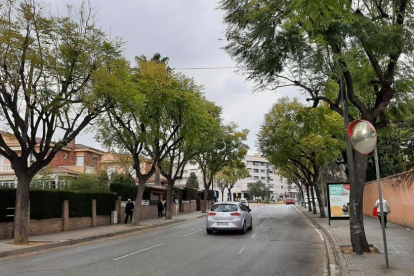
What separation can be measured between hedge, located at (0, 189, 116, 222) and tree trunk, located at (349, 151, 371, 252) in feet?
46.2

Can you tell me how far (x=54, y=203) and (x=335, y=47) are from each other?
15.9m

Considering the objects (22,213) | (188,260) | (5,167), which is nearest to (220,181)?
(5,167)

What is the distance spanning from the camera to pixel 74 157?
43656 millimetres

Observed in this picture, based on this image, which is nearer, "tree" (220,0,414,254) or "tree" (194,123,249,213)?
"tree" (220,0,414,254)

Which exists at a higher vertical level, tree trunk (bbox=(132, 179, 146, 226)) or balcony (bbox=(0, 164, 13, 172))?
balcony (bbox=(0, 164, 13, 172))

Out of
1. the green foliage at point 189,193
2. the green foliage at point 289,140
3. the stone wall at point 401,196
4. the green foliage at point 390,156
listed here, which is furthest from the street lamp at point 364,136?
the green foliage at point 189,193

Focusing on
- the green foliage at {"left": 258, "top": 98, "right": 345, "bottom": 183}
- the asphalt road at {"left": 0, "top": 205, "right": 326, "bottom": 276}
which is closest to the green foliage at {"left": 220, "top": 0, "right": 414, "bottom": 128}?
the asphalt road at {"left": 0, "top": 205, "right": 326, "bottom": 276}

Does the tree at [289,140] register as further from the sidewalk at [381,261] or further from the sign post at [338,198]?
the sidewalk at [381,261]

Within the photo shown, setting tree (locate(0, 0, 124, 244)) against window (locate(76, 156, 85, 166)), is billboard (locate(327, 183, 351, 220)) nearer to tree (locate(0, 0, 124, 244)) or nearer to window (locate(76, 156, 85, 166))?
tree (locate(0, 0, 124, 244))

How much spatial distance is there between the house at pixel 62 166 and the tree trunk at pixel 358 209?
26.2 m

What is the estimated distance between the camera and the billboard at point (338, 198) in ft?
69.5

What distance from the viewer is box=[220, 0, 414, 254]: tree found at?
9.03 metres

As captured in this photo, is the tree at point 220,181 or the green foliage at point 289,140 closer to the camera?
the green foliage at point 289,140

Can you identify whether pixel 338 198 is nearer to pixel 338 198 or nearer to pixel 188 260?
pixel 338 198
